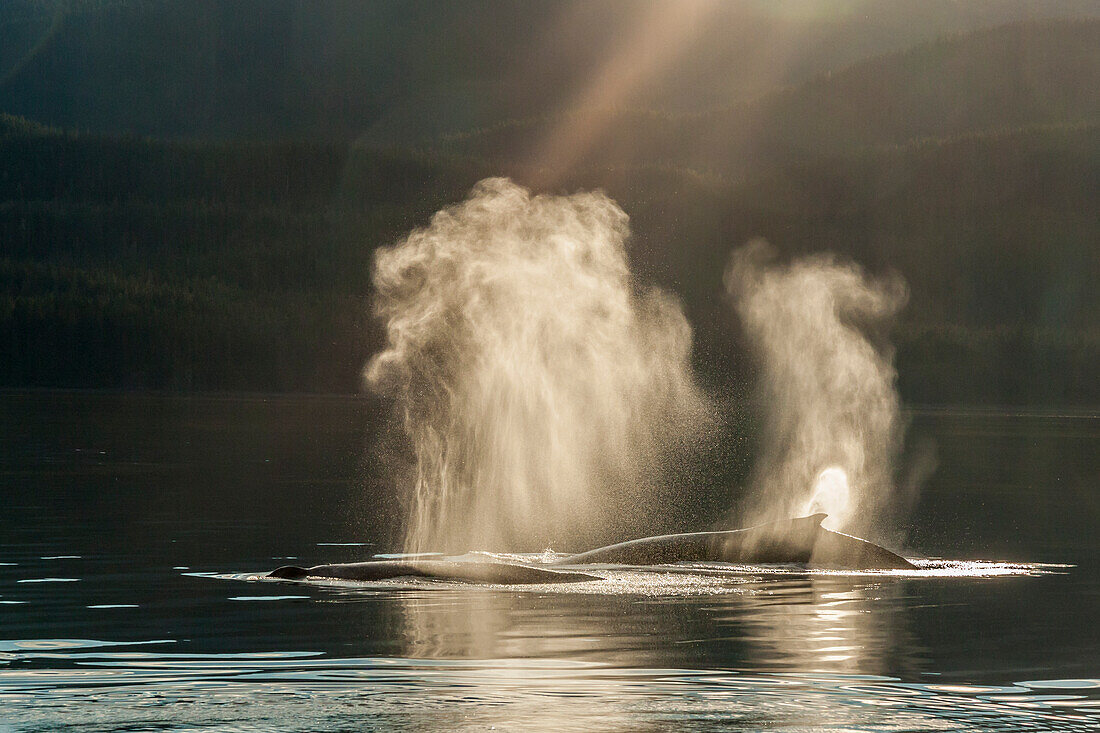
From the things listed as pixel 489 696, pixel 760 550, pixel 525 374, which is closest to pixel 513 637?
pixel 489 696

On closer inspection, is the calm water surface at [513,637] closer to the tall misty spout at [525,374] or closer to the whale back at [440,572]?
the whale back at [440,572]

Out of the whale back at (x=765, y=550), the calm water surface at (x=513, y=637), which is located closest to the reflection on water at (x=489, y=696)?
the calm water surface at (x=513, y=637)

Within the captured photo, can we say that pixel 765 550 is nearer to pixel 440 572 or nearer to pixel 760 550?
pixel 760 550

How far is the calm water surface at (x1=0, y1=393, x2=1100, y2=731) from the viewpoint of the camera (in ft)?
62.5

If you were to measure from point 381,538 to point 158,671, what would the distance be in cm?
2216

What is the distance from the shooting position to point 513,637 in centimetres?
2488

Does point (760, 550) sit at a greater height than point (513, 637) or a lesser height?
greater

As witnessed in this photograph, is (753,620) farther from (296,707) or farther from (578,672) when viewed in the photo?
(296,707)

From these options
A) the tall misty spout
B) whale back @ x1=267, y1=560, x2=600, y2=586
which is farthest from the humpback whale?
the tall misty spout

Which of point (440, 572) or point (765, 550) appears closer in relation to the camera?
point (440, 572)

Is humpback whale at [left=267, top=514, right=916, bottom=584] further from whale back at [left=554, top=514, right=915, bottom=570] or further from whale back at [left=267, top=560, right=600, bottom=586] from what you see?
whale back at [left=267, top=560, right=600, bottom=586]

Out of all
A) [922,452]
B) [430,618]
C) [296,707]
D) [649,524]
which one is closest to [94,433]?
[922,452]

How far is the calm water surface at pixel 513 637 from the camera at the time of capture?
19.0 meters

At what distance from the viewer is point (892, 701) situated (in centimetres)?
2002
